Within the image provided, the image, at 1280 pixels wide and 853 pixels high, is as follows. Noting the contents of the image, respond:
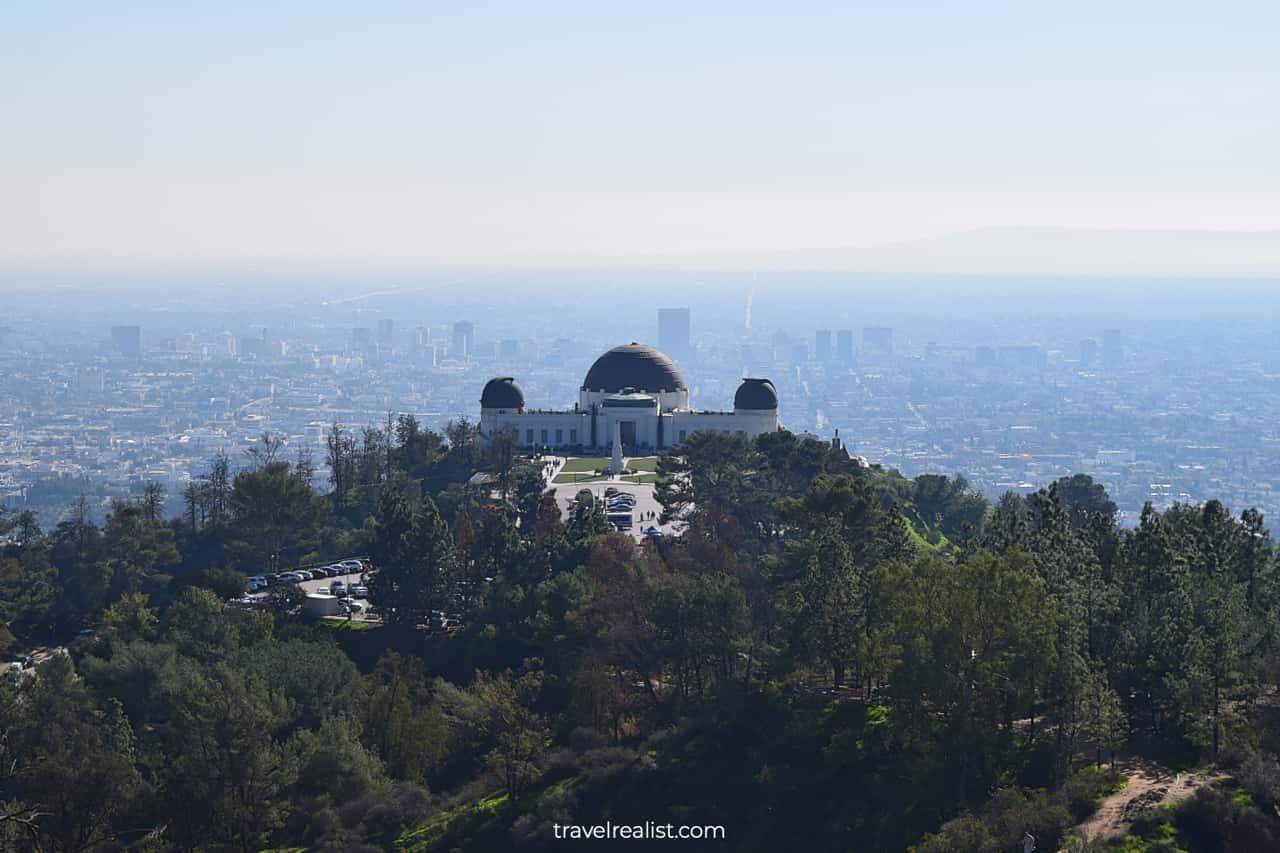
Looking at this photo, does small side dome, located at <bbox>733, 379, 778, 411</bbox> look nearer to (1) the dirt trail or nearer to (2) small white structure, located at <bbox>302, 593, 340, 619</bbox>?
(2) small white structure, located at <bbox>302, 593, 340, 619</bbox>

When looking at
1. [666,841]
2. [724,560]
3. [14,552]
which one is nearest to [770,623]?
[724,560]

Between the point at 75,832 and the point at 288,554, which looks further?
the point at 288,554

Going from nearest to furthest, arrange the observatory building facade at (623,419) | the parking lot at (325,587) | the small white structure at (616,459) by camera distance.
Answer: the parking lot at (325,587) → the small white structure at (616,459) → the observatory building facade at (623,419)

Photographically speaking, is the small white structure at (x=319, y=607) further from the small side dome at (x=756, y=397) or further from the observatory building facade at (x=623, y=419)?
the small side dome at (x=756, y=397)

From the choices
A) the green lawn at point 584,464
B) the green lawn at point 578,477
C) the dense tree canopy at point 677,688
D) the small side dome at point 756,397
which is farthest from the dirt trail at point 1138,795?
the small side dome at point 756,397

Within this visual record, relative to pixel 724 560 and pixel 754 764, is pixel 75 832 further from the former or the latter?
pixel 724 560

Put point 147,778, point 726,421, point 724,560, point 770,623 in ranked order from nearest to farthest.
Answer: point 147,778
point 770,623
point 724,560
point 726,421
